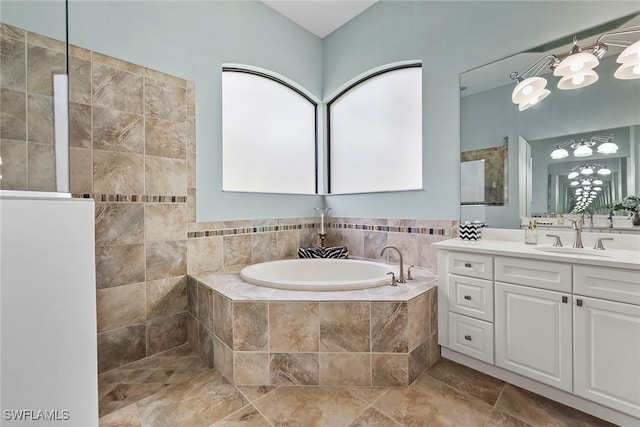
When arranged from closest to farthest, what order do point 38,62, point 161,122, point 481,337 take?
point 38,62
point 481,337
point 161,122

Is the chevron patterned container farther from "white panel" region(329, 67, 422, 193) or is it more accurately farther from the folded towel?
the folded towel

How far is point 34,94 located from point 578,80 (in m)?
3.05

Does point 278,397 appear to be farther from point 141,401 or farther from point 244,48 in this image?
point 244,48

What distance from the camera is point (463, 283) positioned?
1.89 metres

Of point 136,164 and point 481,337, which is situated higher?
point 136,164

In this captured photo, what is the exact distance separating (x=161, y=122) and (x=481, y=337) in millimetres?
2753

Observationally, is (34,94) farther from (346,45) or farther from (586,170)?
(586,170)

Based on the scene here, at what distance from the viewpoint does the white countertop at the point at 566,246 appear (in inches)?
54.7

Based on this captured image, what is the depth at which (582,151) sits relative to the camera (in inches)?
71.8

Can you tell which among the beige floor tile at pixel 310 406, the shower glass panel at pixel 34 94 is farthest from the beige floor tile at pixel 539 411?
the shower glass panel at pixel 34 94

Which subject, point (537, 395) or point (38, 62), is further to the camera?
point (537, 395)

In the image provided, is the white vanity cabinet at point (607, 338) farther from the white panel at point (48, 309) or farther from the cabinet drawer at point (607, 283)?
the white panel at point (48, 309)

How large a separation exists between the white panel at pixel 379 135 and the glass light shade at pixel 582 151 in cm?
110

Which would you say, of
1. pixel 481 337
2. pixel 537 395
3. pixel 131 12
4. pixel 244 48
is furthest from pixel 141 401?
pixel 244 48
